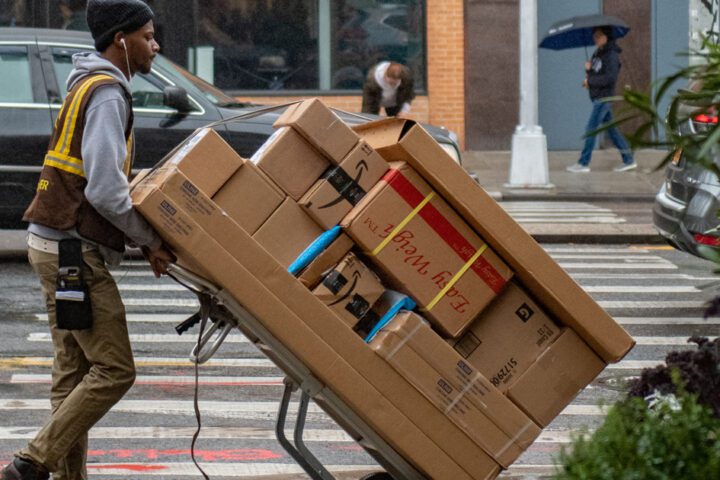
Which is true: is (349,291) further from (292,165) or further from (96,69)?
(96,69)

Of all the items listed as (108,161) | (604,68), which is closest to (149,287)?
(108,161)

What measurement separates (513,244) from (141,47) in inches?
62.6

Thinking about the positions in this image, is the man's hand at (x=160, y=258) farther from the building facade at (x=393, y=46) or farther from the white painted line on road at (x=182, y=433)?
the building facade at (x=393, y=46)

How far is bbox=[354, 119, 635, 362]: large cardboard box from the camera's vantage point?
182 inches

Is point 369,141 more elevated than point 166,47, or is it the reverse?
point 369,141

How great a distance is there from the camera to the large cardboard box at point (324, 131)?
4.72 meters

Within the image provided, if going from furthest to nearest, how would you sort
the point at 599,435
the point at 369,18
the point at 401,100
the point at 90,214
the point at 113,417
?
the point at 369,18
the point at 401,100
the point at 113,417
the point at 90,214
the point at 599,435

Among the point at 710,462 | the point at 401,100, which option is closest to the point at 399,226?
the point at 710,462

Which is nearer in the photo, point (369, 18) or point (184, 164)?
point (184, 164)

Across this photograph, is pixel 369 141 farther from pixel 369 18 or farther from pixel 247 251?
pixel 369 18

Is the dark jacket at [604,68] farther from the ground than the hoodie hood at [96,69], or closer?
closer

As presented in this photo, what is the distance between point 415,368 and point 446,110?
17.0 meters

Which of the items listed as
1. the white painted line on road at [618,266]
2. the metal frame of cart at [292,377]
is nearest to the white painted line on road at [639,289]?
A: the white painted line on road at [618,266]

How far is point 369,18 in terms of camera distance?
20875 mm
